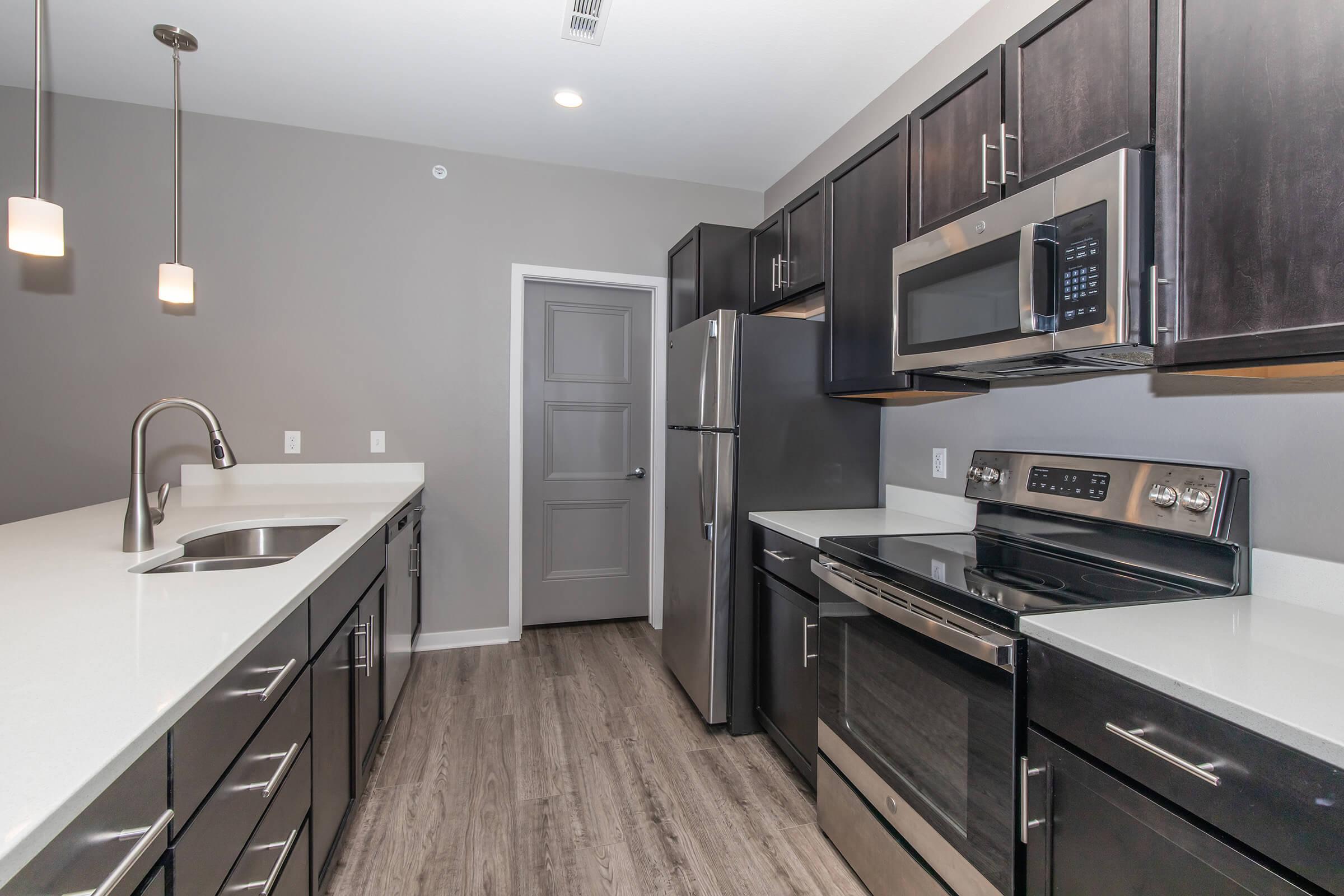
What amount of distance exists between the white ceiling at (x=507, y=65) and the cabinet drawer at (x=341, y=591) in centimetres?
183

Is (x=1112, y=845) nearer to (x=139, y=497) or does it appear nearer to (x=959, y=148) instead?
(x=959, y=148)

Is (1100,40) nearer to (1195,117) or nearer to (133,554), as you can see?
(1195,117)

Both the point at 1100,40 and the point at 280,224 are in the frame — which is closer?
the point at 1100,40

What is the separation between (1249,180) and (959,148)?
2.56ft

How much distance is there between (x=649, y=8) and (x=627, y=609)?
2.93 meters

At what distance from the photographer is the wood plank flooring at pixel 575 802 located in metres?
1.64

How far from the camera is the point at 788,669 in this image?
2125 mm

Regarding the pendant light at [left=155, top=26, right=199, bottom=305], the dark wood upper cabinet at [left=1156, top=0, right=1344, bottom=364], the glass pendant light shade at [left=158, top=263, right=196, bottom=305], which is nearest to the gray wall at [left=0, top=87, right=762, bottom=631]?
the pendant light at [left=155, top=26, right=199, bottom=305]

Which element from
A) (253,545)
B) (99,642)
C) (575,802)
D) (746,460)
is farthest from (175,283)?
(575,802)

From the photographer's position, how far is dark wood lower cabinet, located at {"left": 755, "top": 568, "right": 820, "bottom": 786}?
1963mm

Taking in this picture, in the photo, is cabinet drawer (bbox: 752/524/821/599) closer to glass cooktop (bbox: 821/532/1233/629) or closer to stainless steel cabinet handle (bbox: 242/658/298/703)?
glass cooktop (bbox: 821/532/1233/629)

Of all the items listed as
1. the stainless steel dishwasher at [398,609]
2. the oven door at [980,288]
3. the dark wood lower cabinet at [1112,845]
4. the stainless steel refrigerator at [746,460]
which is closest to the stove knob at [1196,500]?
the oven door at [980,288]

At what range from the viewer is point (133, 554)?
1478 mm

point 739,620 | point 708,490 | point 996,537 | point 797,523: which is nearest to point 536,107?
point 708,490
